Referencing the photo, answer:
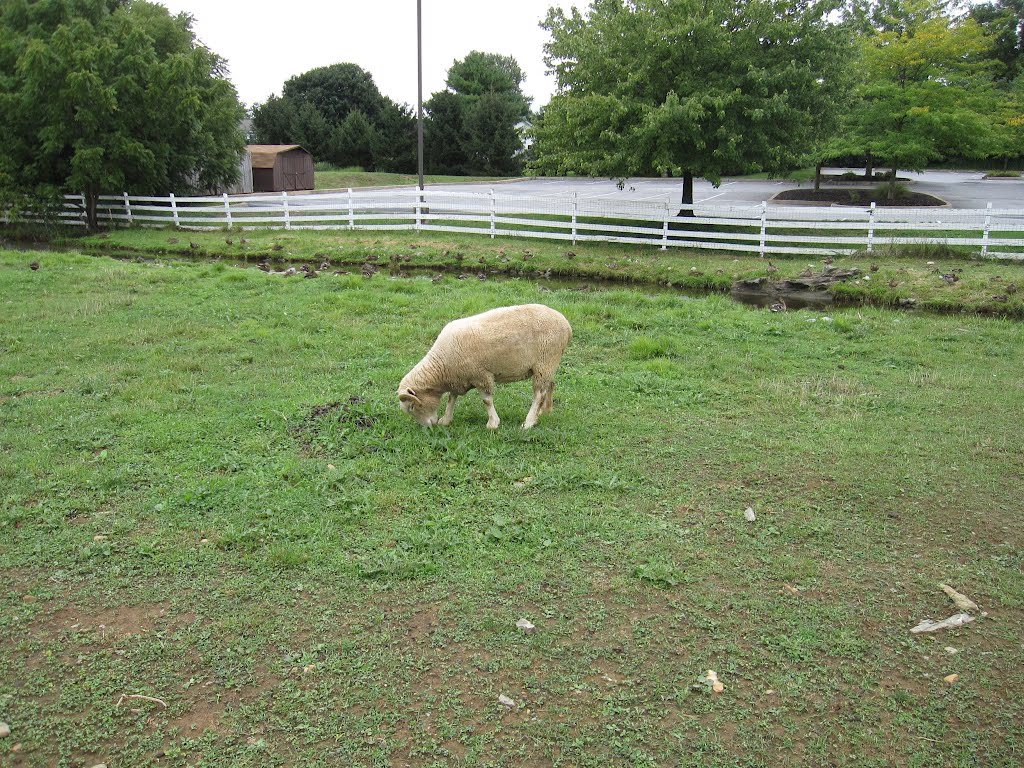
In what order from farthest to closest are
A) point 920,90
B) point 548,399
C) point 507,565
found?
1. point 920,90
2. point 548,399
3. point 507,565

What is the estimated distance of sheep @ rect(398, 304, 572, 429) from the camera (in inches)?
264

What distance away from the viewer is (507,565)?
4.87 m

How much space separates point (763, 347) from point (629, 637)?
22.1 ft

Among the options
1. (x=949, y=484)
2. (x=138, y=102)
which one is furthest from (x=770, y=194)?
(x=949, y=484)

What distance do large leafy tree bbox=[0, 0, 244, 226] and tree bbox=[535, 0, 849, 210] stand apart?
487 inches

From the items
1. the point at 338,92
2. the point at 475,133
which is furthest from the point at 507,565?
the point at 338,92

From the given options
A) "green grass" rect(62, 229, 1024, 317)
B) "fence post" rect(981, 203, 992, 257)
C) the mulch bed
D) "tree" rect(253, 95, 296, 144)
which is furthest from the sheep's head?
"tree" rect(253, 95, 296, 144)

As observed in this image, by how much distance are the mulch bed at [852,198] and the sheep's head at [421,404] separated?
22617 mm

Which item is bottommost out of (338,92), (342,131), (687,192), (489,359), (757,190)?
(489,359)

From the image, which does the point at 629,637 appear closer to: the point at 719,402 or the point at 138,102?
the point at 719,402

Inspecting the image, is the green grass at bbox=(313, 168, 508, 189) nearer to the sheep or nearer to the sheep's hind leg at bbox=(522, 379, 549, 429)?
the sheep

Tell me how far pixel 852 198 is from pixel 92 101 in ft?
82.1

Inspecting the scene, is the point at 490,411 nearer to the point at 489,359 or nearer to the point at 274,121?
the point at 489,359

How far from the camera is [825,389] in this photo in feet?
27.5
